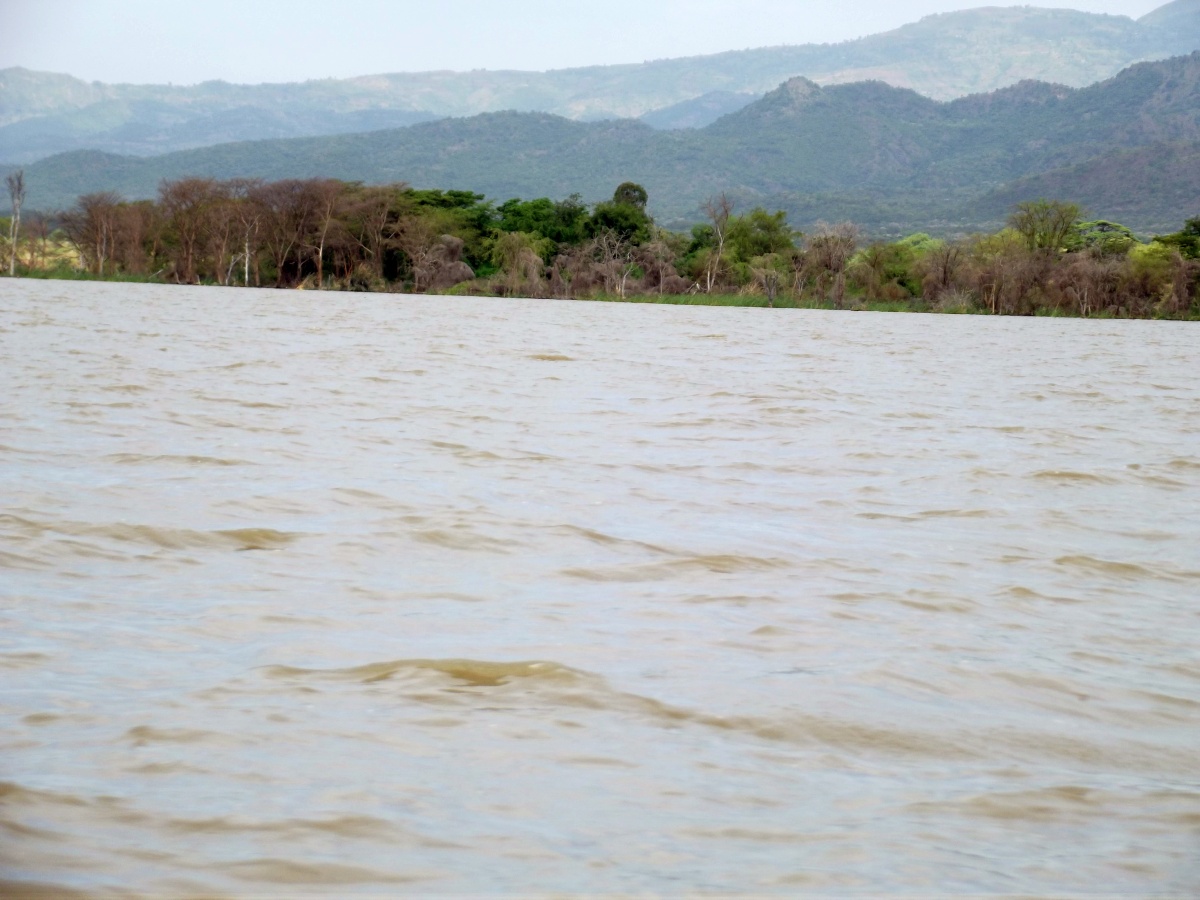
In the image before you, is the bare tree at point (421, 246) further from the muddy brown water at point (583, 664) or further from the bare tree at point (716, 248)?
the muddy brown water at point (583, 664)

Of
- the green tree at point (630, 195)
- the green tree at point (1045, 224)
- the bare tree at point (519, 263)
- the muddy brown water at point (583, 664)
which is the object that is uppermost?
the green tree at point (630, 195)

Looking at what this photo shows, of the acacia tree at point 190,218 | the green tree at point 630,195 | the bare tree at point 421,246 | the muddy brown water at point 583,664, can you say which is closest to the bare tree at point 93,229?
the acacia tree at point 190,218

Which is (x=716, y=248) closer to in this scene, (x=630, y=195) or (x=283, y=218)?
(x=630, y=195)

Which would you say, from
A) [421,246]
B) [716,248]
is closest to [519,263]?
[421,246]

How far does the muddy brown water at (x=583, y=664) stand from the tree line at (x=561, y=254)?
73.9 meters

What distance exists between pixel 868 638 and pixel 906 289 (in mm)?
87862

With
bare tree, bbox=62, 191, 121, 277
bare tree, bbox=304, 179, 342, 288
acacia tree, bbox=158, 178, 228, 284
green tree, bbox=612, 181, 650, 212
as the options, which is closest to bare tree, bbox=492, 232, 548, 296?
bare tree, bbox=304, 179, 342, 288

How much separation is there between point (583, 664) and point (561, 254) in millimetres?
89479

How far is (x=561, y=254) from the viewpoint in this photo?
92.6 m

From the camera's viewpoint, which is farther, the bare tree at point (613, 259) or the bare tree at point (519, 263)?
the bare tree at point (613, 259)

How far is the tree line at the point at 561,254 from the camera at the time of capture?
264 ft

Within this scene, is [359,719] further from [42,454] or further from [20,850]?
[42,454]

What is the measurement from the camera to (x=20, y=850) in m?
2.73

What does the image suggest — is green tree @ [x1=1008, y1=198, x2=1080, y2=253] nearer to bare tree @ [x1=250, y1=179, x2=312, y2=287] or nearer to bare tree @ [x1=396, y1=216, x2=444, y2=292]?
bare tree @ [x1=396, y1=216, x2=444, y2=292]
